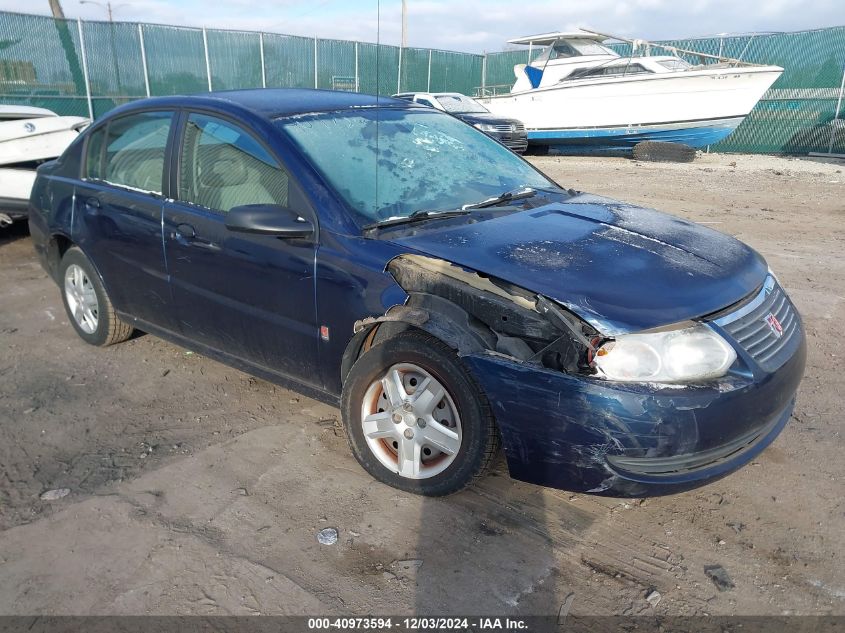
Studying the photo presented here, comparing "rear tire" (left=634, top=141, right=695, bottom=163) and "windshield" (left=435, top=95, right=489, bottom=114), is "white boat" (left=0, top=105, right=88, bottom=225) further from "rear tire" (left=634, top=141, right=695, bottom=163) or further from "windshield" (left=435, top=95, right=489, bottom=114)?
"rear tire" (left=634, top=141, right=695, bottom=163)

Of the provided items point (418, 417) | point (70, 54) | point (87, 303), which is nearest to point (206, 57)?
point (70, 54)

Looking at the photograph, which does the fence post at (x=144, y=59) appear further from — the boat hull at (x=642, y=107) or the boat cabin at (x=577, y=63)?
the boat cabin at (x=577, y=63)

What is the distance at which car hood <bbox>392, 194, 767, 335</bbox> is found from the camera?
2.57m

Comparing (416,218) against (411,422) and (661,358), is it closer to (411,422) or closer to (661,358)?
(411,422)

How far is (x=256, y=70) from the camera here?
19.9 m

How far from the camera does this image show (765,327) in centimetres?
283

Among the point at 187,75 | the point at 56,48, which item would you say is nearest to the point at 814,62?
the point at 187,75

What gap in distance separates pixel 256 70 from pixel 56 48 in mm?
5725

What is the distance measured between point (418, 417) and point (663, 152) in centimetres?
1505

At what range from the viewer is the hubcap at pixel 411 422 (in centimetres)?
287

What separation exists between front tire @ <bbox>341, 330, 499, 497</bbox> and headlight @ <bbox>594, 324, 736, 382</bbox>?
1.74ft

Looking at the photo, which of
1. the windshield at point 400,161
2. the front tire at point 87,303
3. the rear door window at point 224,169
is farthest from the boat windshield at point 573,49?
the rear door window at point 224,169

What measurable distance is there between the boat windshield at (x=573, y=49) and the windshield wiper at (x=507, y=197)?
16.6m

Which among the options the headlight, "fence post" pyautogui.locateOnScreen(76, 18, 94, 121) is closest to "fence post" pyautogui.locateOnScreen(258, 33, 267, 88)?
"fence post" pyautogui.locateOnScreen(76, 18, 94, 121)
